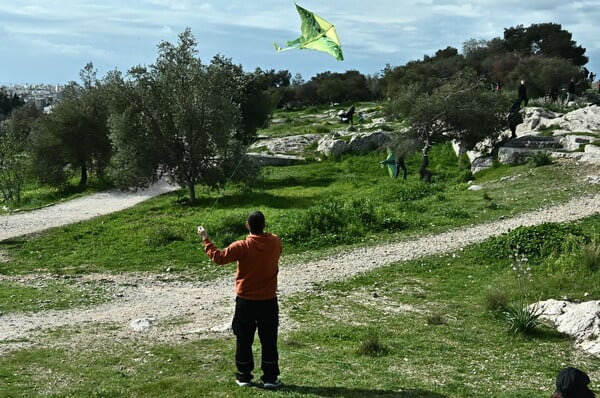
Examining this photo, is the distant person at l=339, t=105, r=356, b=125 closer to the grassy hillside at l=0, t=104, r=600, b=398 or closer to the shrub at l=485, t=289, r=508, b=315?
the grassy hillside at l=0, t=104, r=600, b=398

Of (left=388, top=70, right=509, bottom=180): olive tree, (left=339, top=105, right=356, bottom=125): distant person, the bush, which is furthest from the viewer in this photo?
(left=339, top=105, right=356, bottom=125): distant person

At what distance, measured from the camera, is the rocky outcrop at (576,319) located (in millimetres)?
9625

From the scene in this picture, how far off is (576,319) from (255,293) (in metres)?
5.71

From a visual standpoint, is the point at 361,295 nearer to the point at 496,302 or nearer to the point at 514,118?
the point at 496,302

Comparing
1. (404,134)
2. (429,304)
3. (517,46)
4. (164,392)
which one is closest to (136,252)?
(429,304)

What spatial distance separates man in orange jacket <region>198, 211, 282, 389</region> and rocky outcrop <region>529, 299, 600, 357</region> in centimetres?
500

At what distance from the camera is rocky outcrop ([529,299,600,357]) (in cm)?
962

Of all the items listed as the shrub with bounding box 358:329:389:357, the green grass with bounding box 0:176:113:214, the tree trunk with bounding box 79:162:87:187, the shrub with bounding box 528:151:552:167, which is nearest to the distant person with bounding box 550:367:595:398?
the shrub with bounding box 358:329:389:357

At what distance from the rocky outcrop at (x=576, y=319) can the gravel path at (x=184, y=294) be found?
181 inches

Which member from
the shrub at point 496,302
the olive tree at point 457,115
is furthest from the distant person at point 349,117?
the shrub at point 496,302

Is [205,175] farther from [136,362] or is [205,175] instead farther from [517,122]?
[136,362]

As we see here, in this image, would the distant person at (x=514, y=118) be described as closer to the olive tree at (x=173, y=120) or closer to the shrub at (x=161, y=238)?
the olive tree at (x=173, y=120)

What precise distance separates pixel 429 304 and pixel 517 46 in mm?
72611

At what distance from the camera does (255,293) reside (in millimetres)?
7691
